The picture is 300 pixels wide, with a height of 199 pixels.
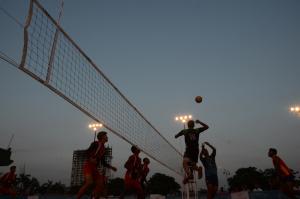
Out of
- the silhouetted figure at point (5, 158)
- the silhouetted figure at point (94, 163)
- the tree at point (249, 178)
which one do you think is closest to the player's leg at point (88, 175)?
the silhouetted figure at point (94, 163)

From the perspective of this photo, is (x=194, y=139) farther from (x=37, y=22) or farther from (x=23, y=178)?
(x=23, y=178)

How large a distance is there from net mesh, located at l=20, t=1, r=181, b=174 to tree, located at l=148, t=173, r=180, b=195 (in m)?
78.3

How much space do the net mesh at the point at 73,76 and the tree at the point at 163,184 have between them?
78298 mm

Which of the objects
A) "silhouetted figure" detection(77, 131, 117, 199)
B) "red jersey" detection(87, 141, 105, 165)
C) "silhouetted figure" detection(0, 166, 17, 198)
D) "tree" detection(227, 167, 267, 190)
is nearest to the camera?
"silhouetted figure" detection(77, 131, 117, 199)

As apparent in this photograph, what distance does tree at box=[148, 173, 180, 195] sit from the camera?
3386 inches

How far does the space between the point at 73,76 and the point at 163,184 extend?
3381 inches

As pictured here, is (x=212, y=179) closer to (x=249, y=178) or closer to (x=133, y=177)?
(x=133, y=177)

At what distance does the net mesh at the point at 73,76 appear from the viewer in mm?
5641

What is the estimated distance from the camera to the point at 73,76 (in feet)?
25.0

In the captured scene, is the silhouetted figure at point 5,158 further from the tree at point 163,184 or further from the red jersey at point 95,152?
the tree at point 163,184

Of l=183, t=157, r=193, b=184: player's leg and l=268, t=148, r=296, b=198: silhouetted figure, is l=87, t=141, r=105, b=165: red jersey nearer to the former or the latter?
l=183, t=157, r=193, b=184: player's leg

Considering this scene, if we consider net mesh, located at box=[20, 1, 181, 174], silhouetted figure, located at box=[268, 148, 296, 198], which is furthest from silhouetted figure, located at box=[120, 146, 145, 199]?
silhouetted figure, located at box=[268, 148, 296, 198]

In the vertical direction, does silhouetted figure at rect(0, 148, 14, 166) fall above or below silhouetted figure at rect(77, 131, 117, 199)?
above

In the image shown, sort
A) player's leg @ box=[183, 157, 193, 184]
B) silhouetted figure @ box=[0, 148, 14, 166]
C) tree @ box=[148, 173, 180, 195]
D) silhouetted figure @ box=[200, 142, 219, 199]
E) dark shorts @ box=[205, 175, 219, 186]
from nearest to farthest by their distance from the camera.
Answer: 1. player's leg @ box=[183, 157, 193, 184]
2. silhouetted figure @ box=[200, 142, 219, 199]
3. dark shorts @ box=[205, 175, 219, 186]
4. silhouetted figure @ box=[0, 148, 14, 166]
5. tree @ box=[148, 173, 180, 195]
